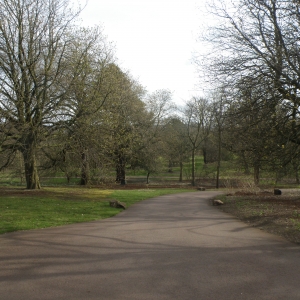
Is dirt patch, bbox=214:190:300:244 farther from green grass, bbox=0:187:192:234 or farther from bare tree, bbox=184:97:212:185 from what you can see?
bare tree, bbox=184:97:212:185

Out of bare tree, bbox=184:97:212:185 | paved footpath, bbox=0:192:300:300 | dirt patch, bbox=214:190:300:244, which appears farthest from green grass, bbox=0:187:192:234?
bare tree, bbox=184:97:212:185

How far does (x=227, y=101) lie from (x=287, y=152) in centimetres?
317

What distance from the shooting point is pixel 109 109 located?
2023 centimetres

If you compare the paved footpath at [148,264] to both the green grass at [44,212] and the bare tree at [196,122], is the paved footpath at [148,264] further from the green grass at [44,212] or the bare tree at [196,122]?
the bare tree at [196,122]

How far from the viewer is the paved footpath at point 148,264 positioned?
534 cm

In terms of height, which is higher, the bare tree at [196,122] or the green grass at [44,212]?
the bare tree at [196,122]

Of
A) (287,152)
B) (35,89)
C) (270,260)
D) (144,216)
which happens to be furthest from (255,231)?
(35,89)

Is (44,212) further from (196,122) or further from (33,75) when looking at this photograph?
(196,122)

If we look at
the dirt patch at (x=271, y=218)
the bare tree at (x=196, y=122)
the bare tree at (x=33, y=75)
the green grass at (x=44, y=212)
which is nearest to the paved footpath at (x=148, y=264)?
the dirt patch at (x=271, y=218)

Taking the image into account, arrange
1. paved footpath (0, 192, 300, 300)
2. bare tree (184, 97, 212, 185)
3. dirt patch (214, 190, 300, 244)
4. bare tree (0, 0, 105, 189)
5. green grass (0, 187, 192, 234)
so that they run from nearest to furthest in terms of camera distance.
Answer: paved footpath (0, 192, 300, 300), dirt patch (214, 190, 300, 244), green grass (0, 187, 192, 234), bare tree (0, 0, 105, 189), bare tree (184, 97, 212, 185)

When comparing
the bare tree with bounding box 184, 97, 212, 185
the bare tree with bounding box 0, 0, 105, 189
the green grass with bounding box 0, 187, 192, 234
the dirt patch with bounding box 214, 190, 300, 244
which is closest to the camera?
the dirt patch with bounding box 214, 190, 300, 244

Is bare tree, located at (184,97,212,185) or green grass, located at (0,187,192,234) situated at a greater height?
bare tree, located at (184,97,212,185)

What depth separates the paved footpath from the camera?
534cm

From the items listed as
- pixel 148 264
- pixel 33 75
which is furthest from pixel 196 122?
pixel 148 264
